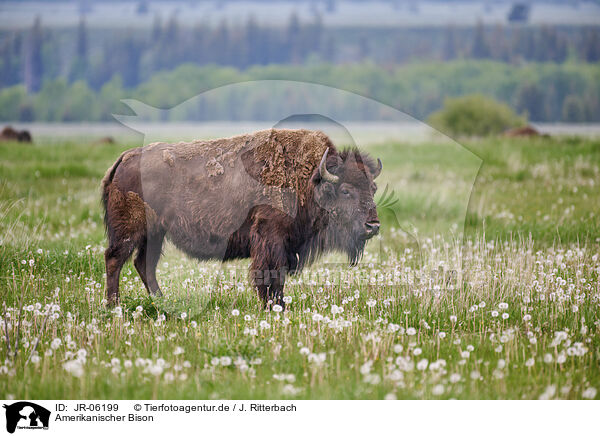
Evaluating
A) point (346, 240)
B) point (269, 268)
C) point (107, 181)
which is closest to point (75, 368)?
point (269, 268)

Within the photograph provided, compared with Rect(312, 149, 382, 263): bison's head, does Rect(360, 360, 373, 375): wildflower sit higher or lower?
lower

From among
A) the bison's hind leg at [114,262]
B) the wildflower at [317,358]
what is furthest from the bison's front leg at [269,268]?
the wildflower at [317,358]

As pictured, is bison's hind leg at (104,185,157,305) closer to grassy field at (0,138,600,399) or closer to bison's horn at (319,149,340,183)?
grassy field at (0,138,600,399)

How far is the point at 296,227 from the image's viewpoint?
682 cm

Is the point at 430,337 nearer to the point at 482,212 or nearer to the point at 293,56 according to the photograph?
the point at 482,212

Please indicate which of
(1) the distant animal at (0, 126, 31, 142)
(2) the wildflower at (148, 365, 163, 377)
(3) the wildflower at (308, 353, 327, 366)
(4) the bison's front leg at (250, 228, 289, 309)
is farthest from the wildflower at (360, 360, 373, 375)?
(1) the distant animal at (0, 126, 31, 142)

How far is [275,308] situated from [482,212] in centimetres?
697

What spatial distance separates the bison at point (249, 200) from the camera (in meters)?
6.69

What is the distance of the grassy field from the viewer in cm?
490

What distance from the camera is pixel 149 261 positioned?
284 inches

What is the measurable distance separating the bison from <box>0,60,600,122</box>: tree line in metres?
0.45
